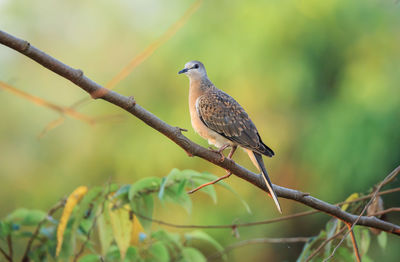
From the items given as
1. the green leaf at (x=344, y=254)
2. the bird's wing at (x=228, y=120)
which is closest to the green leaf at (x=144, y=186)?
the bird's wing at (x=228, y=120)

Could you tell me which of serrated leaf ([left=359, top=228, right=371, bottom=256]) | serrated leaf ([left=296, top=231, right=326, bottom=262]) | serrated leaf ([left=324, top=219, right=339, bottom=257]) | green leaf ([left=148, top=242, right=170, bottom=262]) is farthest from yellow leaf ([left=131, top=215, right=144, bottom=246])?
serrated leaf ([left=359, top=228, right=371, bottom=256])

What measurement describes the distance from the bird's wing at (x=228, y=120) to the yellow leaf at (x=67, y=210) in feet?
3.12

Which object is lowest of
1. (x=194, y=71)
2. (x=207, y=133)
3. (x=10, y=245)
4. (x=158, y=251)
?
(x=158, y=251)

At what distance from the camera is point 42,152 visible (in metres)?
6.48

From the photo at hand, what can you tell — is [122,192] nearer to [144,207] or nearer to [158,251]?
[144,207]

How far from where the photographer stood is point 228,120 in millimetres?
2852

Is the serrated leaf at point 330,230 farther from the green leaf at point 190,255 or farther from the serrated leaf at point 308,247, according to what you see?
the green leaf at point 190,255

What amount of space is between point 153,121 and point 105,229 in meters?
0.74

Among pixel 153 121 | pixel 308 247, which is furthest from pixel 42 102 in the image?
pixel 308 247

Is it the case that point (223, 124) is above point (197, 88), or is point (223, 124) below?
below

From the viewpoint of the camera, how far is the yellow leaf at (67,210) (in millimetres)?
1894

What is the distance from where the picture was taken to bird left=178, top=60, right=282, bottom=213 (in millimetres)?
2600

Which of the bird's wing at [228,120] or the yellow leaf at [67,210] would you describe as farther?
the bird's wing at [228,120]

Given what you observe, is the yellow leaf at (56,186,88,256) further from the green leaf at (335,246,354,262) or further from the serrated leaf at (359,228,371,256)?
the serrated leaf at (359,228,371,256)
